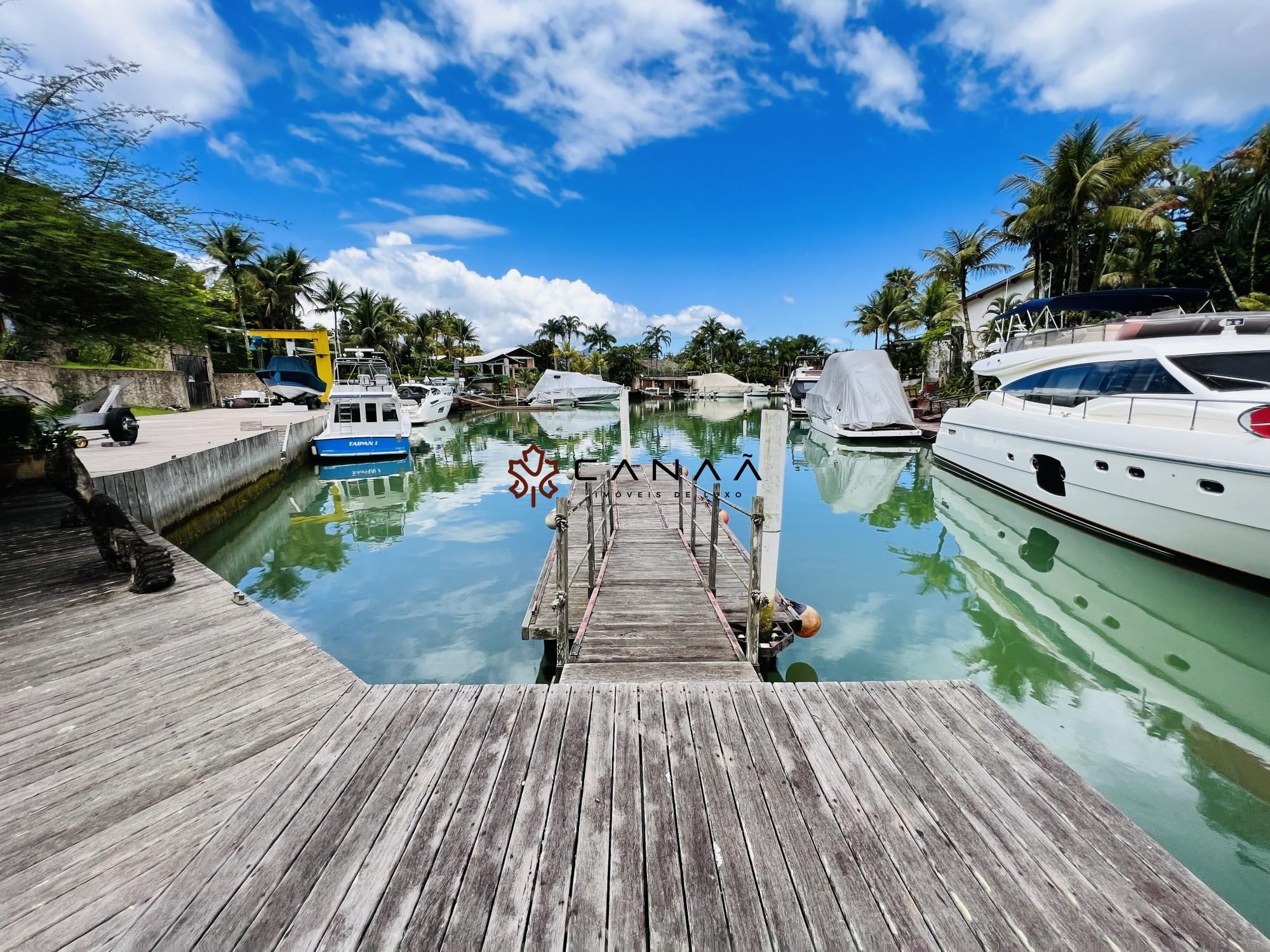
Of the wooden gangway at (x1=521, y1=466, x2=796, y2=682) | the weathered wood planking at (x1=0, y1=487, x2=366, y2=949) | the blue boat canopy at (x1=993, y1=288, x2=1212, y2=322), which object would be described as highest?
the blue boat canopy at (x1=993, y1=288, x2=1212, y2=322)

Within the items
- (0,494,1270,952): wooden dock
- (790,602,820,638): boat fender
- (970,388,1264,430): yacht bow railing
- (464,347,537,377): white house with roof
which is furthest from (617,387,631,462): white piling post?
(464,347,537,377): white house with roof

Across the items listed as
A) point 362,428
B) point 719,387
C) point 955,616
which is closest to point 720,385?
point 719,387

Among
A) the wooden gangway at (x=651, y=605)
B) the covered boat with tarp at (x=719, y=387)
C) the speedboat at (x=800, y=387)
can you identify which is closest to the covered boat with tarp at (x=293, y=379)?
the wooden gangway at (x=651, y=605)

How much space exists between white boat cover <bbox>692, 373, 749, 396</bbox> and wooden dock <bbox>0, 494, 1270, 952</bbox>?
6424cm

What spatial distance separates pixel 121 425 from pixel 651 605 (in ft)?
56.1

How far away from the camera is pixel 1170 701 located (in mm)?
5590

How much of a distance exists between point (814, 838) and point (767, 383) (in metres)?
70.8

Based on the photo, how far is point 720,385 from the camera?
65812 mm

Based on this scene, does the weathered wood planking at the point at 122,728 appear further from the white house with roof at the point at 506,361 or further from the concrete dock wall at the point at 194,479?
the white house with roof at the point at 506,361

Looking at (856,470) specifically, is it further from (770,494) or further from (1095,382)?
(770,494)

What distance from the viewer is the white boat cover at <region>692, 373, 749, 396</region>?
6569 centimetres

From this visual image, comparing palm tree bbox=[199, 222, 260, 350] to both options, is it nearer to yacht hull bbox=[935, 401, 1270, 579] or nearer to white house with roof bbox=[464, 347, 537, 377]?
white house with roof bbox=[464, 347, 537, 377]

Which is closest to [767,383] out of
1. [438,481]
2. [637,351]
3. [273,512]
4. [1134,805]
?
[637,351]

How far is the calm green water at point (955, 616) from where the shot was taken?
4.63m
